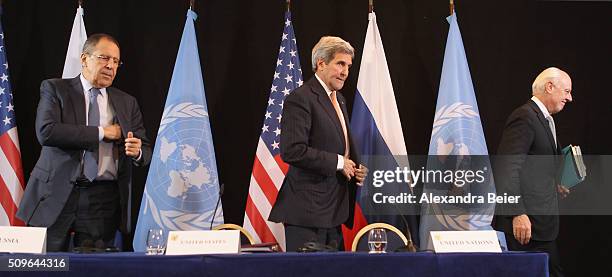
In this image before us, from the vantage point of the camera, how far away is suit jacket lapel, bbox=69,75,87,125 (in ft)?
11.8

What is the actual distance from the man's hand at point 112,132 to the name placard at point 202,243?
122cm

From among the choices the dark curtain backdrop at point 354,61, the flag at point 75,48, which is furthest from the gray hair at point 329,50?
the flag at point 75,48

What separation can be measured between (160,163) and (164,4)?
129 cm

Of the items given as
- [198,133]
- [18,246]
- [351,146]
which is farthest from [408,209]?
[18,246]

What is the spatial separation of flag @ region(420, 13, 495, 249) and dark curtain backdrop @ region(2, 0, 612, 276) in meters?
0.36

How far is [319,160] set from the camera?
3402 mm

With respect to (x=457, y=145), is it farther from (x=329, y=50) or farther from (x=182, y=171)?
(x=182, y=171)

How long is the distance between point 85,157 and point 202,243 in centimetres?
129

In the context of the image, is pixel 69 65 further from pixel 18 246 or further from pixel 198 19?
pixel 18 246

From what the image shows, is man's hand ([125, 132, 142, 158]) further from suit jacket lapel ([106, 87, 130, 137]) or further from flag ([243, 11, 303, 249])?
flag ([243, 11, 303, 249])

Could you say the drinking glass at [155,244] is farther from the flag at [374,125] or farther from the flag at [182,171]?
the flag at [374,125]

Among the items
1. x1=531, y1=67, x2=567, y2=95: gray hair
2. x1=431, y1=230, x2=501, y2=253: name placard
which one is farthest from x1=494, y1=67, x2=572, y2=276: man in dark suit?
x1=431, y1=230, x2=501, y2=253: name placard

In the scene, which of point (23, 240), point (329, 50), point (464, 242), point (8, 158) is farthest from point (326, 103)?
point (8, 158)

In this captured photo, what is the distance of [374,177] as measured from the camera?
446 centimetres
